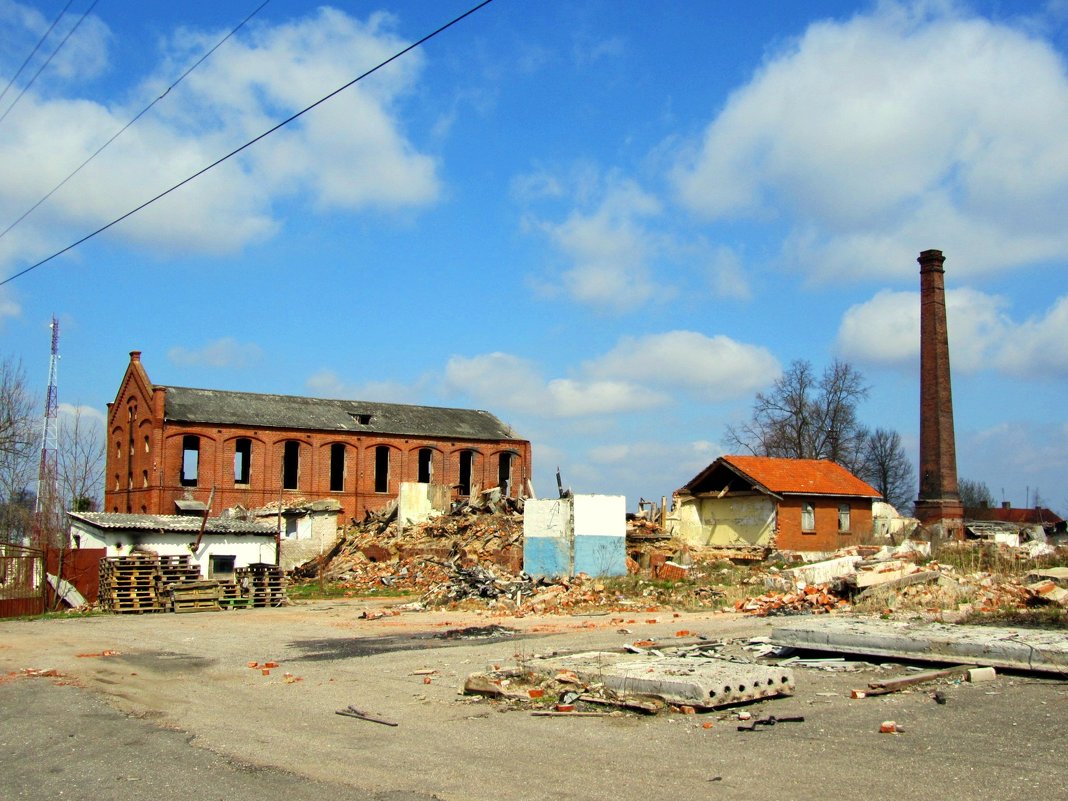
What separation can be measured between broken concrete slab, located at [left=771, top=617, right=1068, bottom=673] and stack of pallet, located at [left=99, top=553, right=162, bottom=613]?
18.5 m

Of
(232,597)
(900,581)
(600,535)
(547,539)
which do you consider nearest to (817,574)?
(900,581)

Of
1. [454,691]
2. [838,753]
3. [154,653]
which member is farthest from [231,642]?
[838,753]

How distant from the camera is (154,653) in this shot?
16.1m

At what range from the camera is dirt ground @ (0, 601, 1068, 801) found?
6879 mm

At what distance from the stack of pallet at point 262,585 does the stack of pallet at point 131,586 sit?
2566 mm

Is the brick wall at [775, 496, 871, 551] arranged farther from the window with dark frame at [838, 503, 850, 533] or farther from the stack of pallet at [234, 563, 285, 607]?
the stack of pallet at [234, 563, 285, 607]

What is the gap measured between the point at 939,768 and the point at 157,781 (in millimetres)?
5874

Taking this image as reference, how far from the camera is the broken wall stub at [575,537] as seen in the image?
98.0ft

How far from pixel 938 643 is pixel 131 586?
21.2 meters

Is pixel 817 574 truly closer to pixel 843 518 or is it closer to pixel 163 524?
pixel 843 518

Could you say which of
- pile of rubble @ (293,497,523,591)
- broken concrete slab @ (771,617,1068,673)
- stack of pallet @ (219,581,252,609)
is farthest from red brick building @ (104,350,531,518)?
broken concrete slab @ (771,617,1068,673)

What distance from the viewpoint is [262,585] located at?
27.5 m

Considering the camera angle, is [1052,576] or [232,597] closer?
[1052,576]

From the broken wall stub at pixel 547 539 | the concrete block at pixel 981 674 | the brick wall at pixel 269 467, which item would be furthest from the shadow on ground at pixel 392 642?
the brick wall at pixel 269 467
